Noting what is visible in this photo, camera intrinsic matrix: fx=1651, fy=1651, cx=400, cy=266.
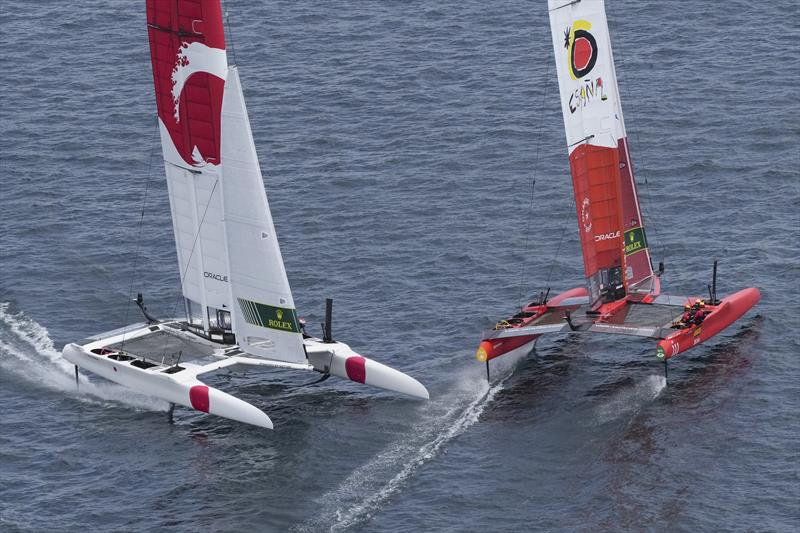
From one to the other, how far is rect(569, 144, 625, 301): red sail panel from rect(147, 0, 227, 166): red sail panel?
19.4 meters

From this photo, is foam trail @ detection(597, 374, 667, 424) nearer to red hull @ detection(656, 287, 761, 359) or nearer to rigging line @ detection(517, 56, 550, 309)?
red hull @ detection(656, 287, 761, 359)

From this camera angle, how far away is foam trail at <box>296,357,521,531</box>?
2921 inches

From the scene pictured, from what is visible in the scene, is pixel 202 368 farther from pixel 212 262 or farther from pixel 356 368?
pixel 356 368

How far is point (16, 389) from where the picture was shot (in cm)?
8862

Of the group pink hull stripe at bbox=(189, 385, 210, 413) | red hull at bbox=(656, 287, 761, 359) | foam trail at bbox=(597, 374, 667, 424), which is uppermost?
pink hull stripe at bbox=(189, 385, 210, 413)

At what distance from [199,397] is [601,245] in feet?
78.2

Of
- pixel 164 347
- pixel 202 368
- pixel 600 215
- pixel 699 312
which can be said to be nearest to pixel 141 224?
pixel 164 347

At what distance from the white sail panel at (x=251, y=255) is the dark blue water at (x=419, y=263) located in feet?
11.1

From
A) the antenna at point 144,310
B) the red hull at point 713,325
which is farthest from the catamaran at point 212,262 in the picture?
the red hull at point 713,325

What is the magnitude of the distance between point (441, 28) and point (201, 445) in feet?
207

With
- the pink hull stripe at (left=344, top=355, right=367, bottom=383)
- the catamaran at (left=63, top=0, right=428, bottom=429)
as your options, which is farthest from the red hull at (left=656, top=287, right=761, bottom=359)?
the pink hull stripe at (left=344, top=355, right=367, bottom=383)

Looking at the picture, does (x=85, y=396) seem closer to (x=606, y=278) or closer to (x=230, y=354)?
(x=230, y=354)

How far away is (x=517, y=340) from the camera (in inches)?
3501

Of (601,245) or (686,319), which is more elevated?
(601,245)
